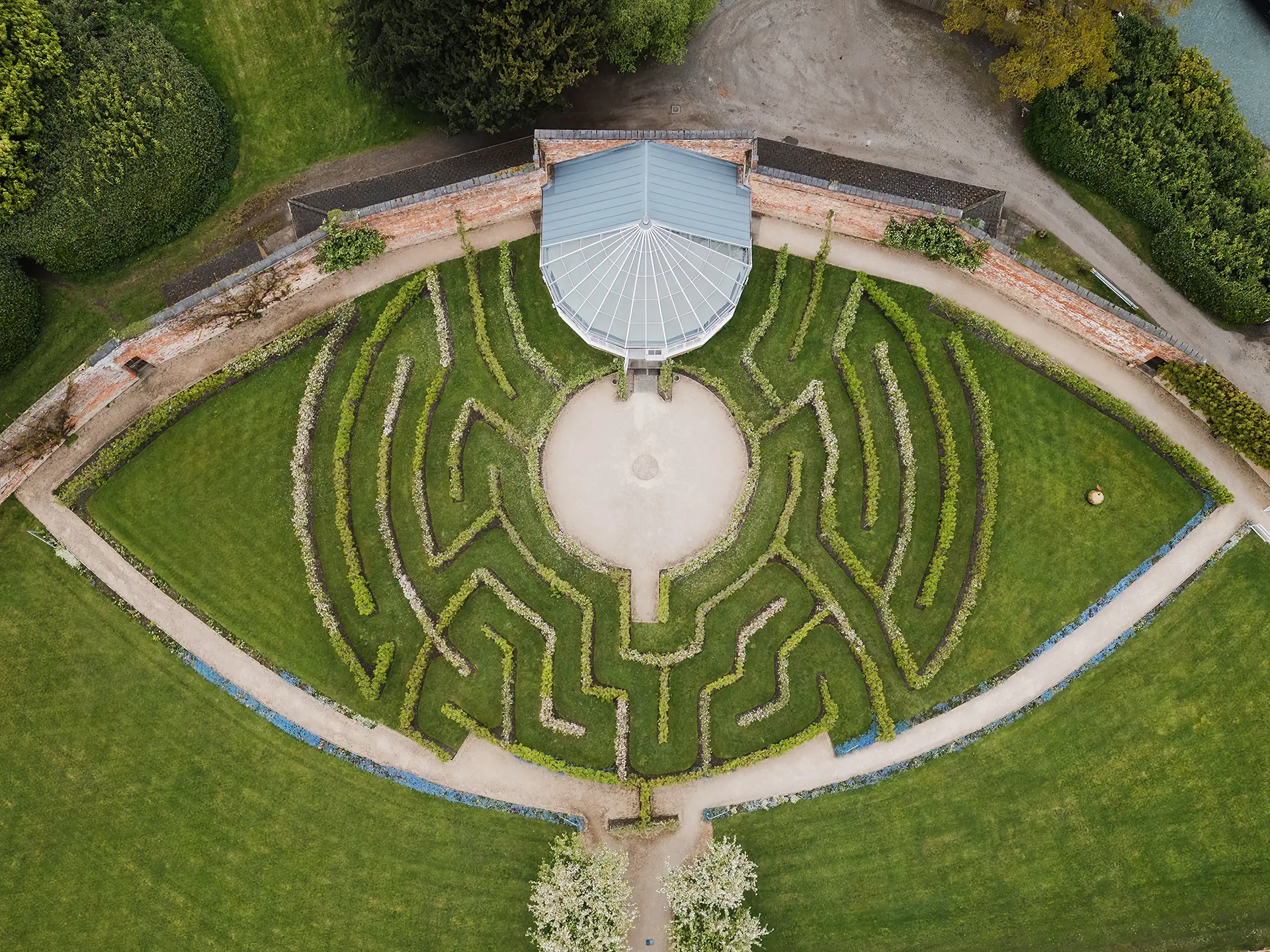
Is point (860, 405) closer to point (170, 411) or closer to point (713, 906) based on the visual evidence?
point (713, 906)

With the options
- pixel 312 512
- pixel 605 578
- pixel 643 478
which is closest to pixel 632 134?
pixel 643 478

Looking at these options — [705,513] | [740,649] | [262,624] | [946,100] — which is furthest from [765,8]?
[262,624]

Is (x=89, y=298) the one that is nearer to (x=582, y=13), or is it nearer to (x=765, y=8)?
(x=582, y=13)

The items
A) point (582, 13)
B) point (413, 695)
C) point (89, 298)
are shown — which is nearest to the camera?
point (582, 13)

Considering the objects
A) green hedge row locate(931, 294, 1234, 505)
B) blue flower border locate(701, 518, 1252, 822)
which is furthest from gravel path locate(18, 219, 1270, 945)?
green hedge row locate(931, 294, 1234, 505)

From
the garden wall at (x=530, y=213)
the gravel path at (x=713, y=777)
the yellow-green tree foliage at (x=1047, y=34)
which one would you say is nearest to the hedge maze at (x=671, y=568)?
the gravel path at (x=713, y=777)

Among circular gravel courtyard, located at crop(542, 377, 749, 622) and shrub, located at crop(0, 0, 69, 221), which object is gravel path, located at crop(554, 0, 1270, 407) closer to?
circular gravel courtyard, located at crop(542, 377, 749, 622)

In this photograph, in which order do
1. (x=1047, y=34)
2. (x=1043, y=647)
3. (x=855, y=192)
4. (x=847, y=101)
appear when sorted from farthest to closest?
(x=847, y=101)
(x=1043, y=647)
(x=855, y=192)
(x=1047, y=34)
